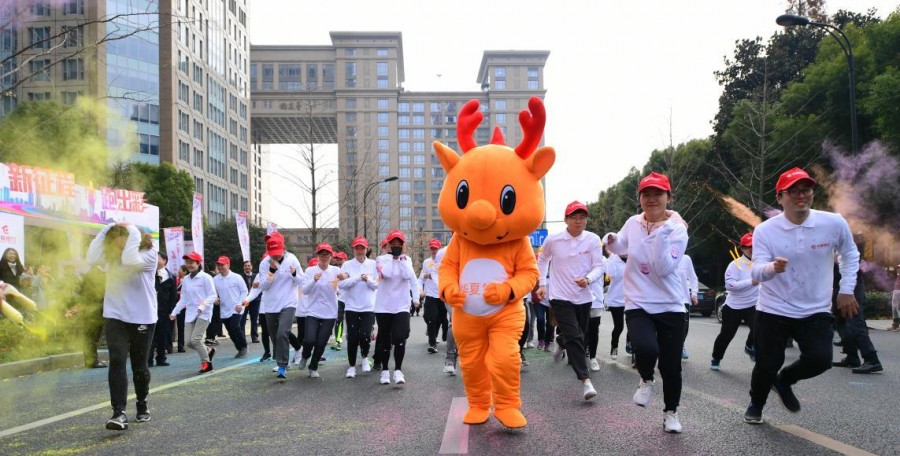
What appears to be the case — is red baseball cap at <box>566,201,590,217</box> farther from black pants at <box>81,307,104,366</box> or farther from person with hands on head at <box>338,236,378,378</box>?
black pants at <box>81,307,104,366</box>

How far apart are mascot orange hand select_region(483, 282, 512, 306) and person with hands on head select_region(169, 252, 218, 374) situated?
639cm

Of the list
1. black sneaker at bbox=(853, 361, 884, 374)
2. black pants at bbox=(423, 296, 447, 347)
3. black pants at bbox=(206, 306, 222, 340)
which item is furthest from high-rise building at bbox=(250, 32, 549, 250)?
black sneaker at bbox=(853, 361, 884, 374)

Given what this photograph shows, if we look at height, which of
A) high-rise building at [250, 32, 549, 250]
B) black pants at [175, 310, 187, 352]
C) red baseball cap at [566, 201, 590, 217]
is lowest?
black pants at [175, 310, 187, 352]

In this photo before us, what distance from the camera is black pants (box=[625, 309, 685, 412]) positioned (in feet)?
17.6

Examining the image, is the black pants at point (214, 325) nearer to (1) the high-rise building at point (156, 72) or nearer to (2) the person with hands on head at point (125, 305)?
(1) the high-rise building at point (156, 72)

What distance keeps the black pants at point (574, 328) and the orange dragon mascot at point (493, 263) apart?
155 centimetres

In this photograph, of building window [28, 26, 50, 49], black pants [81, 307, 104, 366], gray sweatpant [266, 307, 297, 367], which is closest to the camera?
black pants [81, 307, 104, 366]

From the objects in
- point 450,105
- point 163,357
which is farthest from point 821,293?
point 450,105

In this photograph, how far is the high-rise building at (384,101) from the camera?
124000 millimetres

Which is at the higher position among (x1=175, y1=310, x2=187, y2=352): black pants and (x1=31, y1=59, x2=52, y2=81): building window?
(x1=31, y1=59, x2=52, y2=81): building window

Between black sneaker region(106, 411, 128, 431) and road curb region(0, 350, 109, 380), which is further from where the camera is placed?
road curb region(0, 350, 109, 380)

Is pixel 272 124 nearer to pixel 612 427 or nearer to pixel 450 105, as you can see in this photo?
pixel 450 105

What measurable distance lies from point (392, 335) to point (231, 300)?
532cm

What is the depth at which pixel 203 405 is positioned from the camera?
7.26 m
